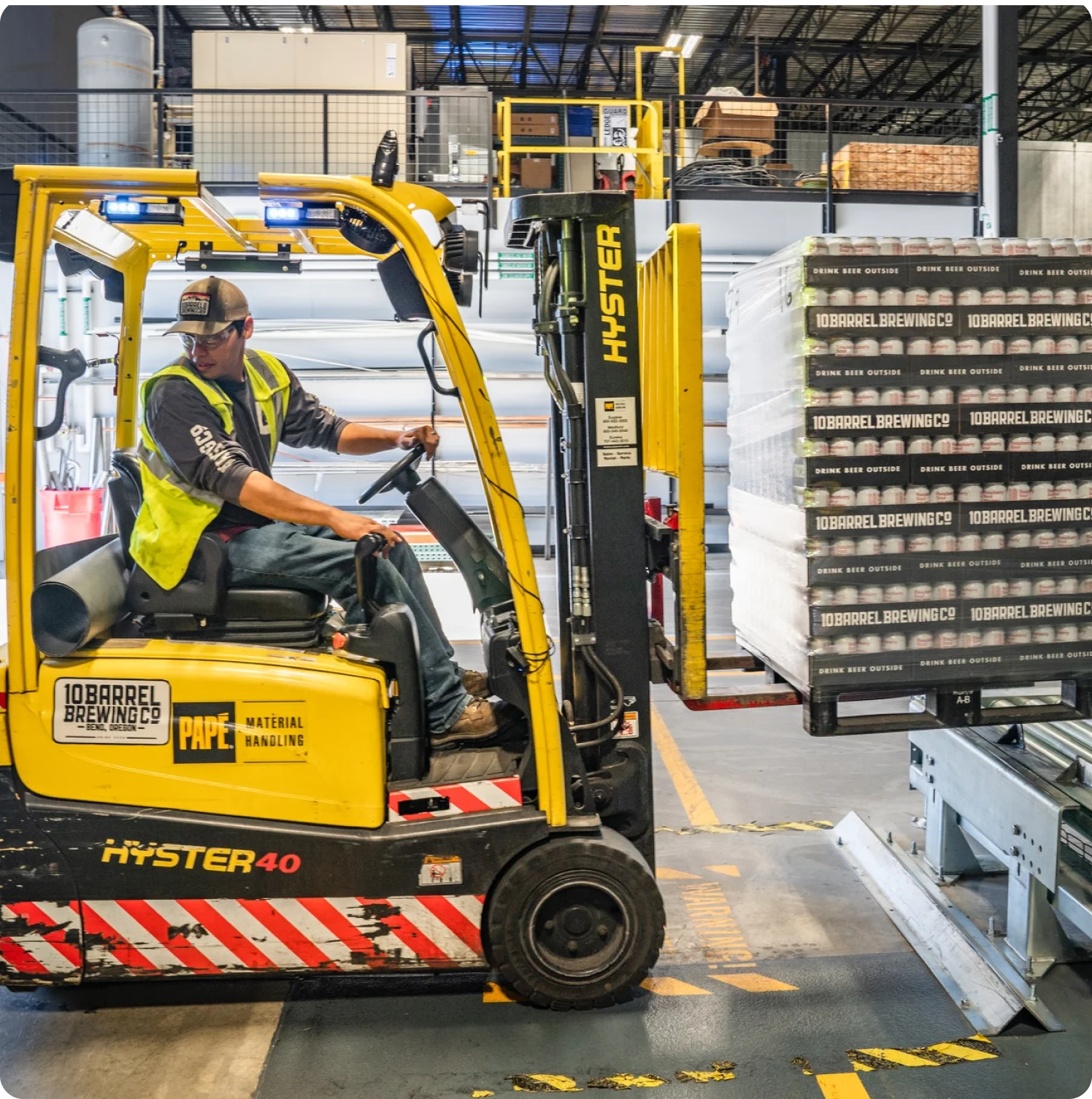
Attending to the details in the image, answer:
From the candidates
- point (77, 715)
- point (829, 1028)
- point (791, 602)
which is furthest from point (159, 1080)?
point (791, 602)

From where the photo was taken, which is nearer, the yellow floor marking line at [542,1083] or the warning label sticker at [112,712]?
the yellow floor marking line at [542,1083]

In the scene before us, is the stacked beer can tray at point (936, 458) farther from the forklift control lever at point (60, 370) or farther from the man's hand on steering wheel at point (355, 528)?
the forklift control lever at point (60, 370)

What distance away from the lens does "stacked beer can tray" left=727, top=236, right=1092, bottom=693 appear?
336cm

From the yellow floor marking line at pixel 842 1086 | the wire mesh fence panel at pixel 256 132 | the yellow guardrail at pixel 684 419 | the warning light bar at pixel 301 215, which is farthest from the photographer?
the wire mesh fence panel at pixel 256 132

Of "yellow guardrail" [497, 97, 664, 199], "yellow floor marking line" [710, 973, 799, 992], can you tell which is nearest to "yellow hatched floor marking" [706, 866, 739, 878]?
"yellow floor marking line" [710, 973, 799, 992]

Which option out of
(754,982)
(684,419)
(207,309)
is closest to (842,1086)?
(754,982)

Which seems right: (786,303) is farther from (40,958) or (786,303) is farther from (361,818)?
(40,958)

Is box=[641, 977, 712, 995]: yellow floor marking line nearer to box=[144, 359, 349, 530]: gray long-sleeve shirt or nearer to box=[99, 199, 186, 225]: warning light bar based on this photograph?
box=[144, 359, 349, 530]: gray long-sleeve shirt

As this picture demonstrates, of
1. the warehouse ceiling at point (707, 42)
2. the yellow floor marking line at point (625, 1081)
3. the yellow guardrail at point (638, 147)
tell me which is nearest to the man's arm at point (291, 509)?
the yellow floor marking line at point (625, 1081)

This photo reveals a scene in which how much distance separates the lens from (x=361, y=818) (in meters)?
3.38

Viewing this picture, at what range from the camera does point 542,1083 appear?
10.3ft

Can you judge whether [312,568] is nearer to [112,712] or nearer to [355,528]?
[355,528]

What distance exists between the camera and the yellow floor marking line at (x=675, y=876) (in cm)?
462

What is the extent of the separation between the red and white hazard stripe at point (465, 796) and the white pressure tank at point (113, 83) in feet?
32.4
